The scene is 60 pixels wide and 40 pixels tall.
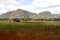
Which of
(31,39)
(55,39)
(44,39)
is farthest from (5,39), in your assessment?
(55,39)

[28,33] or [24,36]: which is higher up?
[24,36]

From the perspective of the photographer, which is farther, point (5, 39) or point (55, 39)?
point (55, 39)

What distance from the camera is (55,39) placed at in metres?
20.1

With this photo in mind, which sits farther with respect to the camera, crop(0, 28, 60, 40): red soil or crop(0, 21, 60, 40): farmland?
crop(0, 21, 60, 40): farmland

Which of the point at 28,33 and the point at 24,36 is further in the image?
the point at 28,33

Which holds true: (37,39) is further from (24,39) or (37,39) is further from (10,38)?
(10,38)

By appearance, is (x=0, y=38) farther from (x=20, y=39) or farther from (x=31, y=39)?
(x=31, y=39)

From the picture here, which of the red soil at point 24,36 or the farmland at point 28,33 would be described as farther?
the farmland at point 28,33

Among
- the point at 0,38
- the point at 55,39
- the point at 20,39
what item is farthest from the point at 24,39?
the point at 55,39

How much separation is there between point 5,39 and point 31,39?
325cm

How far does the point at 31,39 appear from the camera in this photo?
19.3m

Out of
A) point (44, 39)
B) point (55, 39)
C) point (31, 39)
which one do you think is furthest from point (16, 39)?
point (55, 39)

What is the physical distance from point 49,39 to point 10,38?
200 inches

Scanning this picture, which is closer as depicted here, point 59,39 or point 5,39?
point 5,39
